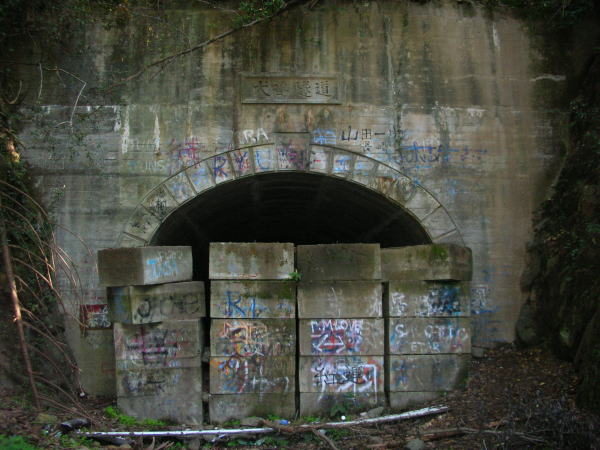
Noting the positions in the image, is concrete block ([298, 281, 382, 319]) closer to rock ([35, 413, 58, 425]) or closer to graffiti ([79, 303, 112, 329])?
graffiti ([79, 303, 112, 329])

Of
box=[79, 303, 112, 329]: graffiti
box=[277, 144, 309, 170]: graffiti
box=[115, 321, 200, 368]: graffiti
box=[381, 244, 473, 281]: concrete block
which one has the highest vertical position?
box=[277, 144, 309, 170]: graffiti

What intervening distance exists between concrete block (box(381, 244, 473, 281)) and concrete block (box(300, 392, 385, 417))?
5.00ft

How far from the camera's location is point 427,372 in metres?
7.50

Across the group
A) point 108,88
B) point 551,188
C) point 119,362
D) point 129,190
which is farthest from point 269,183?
point 551,188

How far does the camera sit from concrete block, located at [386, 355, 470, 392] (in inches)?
295

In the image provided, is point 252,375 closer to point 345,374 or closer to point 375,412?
point 345,374

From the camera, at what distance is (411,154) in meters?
8.38

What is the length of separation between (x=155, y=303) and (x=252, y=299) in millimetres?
1182

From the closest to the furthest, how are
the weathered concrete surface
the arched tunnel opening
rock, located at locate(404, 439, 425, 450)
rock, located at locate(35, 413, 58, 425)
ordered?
rock, located at locate(404, 439, 425, 450) < rock, located at locate(35, 413, 58, 425) < the weathered concrete surface < the arched tunnel opening

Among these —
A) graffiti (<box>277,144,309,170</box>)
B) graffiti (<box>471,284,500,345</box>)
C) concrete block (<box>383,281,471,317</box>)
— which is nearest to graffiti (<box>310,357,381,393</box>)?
concrete block (<box>383,281,471,317</box>)

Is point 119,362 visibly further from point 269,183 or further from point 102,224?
point 269,183

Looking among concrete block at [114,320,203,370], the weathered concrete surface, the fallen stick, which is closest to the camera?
the fallen stick

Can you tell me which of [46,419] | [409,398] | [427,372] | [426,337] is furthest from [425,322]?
[46,419]

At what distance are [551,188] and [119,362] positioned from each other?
20.3 feet
